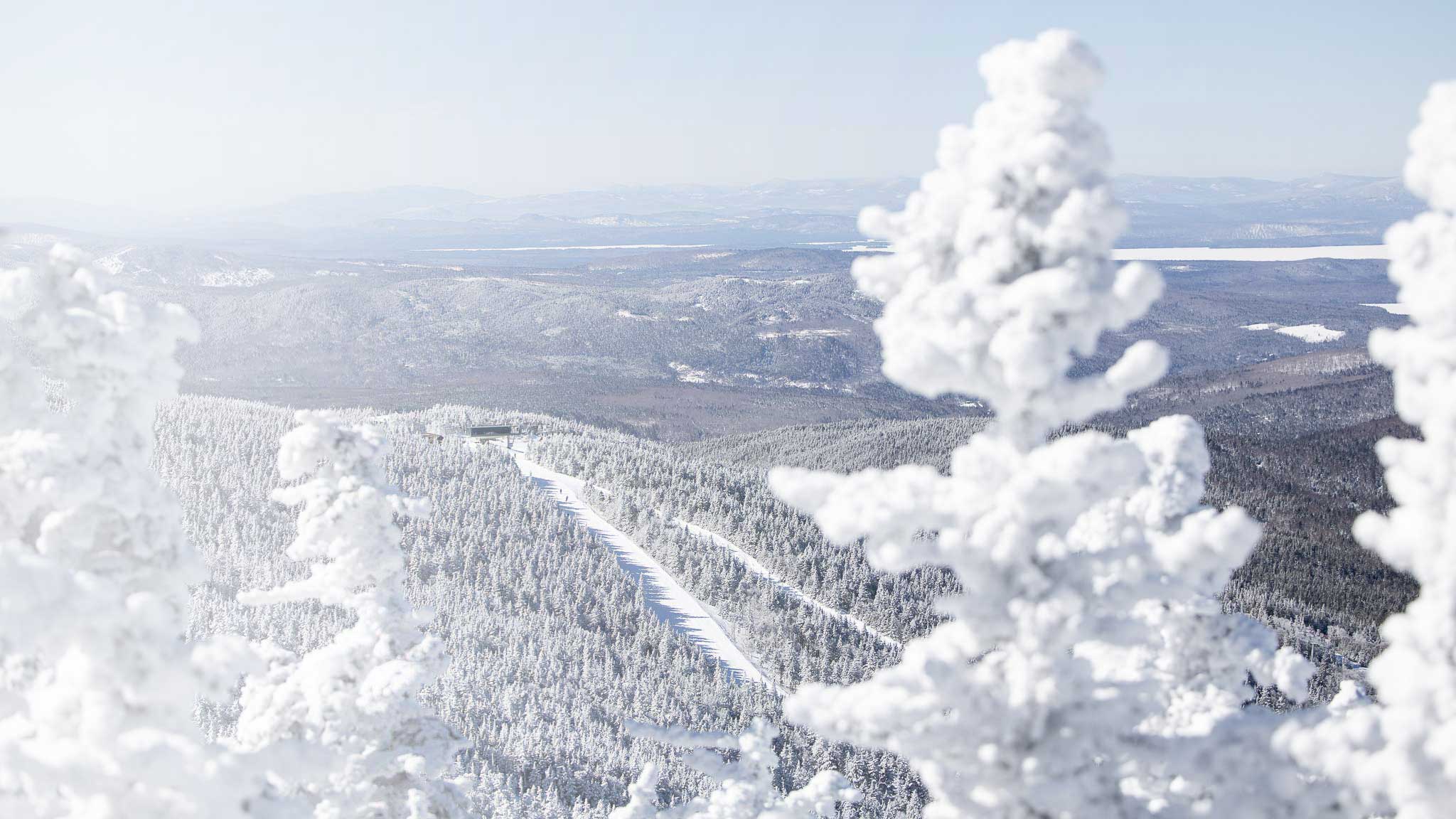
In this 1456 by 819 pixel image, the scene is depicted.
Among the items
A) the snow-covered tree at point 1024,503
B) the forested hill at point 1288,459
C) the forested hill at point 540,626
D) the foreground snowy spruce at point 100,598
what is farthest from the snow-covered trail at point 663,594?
the snow-covered tree at point 1024,503

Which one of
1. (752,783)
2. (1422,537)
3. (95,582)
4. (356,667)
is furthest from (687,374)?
(1422,537)

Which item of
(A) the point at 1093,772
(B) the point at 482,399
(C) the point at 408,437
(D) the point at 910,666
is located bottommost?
(B) the point at 482,399

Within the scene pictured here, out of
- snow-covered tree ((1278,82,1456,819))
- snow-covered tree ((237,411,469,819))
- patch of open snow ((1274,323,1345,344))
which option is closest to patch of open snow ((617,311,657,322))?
patch of open snow ((1274,323,1345,344))

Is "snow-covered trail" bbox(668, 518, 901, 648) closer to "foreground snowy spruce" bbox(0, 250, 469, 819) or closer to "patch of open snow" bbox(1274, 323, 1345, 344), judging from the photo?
"foreground snowy spruce" bbox(0, 250, 469, 819)

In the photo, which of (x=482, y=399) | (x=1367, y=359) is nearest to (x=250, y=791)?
(x=482, y=399)

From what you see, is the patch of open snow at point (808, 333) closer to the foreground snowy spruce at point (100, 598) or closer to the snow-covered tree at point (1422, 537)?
the foreground snowy spruce at point (100, 598)

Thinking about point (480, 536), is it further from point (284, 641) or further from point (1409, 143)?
point (1409, 143)

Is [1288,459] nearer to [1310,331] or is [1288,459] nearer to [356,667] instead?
[356,667]
